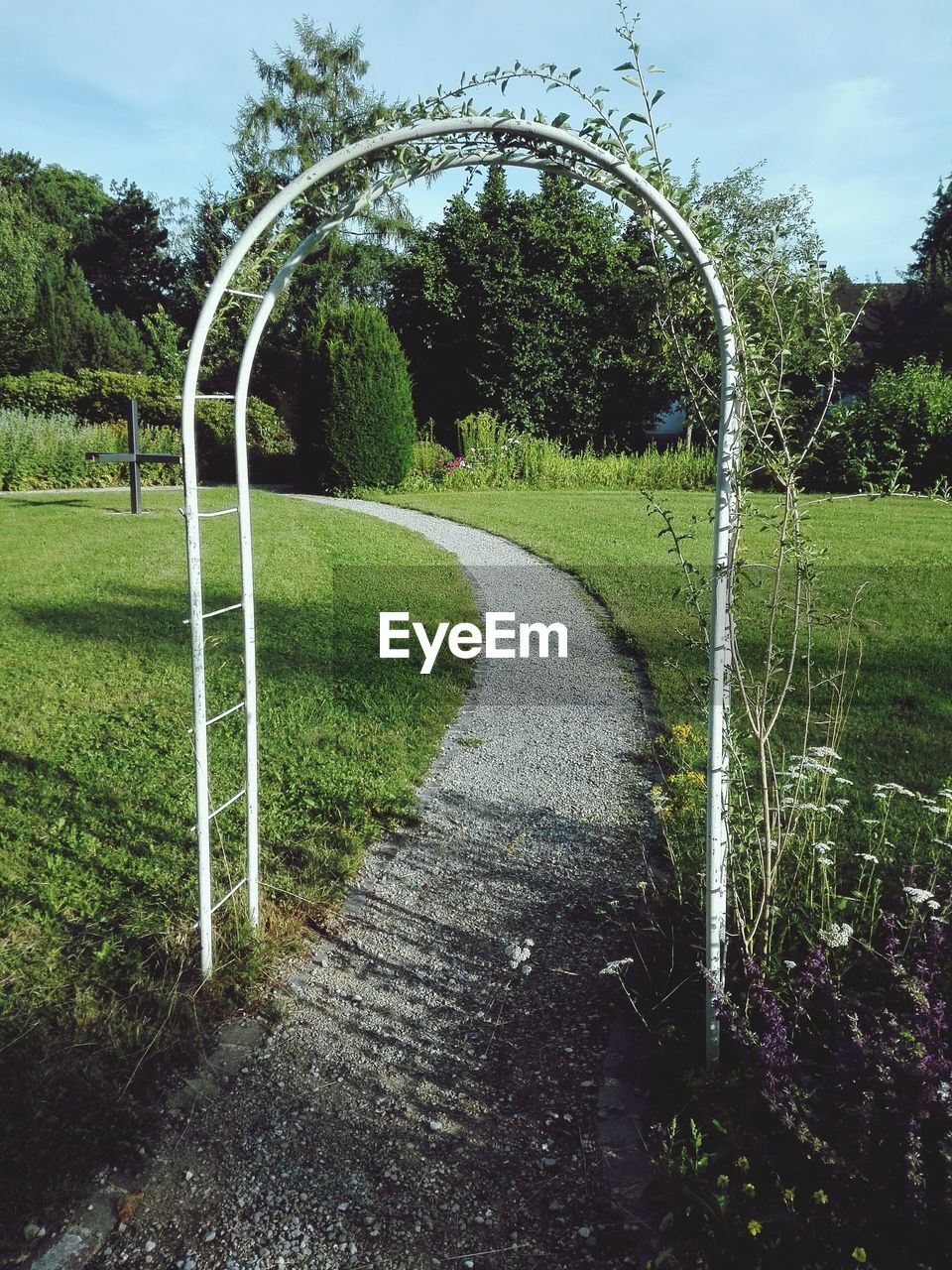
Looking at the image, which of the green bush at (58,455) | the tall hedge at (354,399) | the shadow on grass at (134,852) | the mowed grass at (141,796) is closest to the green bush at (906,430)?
the tall hedge at (354,399)

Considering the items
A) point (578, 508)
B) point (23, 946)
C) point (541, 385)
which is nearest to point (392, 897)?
point (23, 946)

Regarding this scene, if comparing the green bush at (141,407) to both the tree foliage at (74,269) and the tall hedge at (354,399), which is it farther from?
the tree foliage at (74,269)

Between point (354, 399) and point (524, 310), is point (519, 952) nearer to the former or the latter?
point (354, 399)

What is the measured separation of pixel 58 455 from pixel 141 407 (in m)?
4.29

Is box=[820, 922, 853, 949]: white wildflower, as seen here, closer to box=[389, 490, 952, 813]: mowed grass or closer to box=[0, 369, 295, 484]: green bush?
box=[389, 490, 952, 813]: mowed grass

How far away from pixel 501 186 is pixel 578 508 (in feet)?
36.9

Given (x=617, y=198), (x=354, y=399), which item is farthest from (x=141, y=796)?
(x=354, y=399)

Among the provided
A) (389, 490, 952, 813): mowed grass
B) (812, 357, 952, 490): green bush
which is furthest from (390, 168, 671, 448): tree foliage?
(389, 490, 952, 813): mowed grass

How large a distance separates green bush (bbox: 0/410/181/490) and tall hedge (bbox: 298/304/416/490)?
3.18m

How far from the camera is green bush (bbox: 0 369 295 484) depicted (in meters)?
20.2

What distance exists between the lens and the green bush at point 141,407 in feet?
66.2

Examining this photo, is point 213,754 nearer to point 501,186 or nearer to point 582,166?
point 582,166

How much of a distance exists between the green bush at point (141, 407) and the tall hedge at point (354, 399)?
453cm

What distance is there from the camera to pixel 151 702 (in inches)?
210
